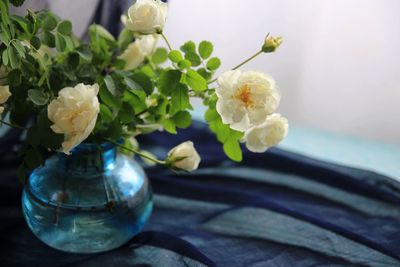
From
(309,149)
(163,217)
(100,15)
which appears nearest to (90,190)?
(163,217)

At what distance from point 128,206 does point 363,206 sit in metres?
0.39

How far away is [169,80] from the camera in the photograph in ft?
2.02

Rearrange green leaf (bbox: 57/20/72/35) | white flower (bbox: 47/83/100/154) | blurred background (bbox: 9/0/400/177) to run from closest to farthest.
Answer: white flower (bbox: 47/83/100/154) → green leaf (bbox: 57/20/72/35) → blurred background (bbox: 9/0/400/177)

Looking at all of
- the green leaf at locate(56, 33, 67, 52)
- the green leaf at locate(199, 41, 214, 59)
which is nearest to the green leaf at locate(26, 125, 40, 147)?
the green leaf at locate(56, 33, 67, 52)

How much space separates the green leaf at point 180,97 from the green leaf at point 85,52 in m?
0.12

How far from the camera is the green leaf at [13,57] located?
55 centimetres

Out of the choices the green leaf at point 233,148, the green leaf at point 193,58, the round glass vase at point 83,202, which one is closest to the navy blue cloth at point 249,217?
the round glass vase at point 83,202

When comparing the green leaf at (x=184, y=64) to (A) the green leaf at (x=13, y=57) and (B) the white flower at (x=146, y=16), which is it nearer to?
(B) the white flower at (x=146, y=16)

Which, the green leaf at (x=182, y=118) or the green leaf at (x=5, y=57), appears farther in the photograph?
the green leaf at (x=182, y=118)

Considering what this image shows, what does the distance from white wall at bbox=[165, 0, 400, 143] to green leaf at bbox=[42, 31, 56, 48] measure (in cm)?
42

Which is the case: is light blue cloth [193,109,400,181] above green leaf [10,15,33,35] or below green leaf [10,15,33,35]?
below

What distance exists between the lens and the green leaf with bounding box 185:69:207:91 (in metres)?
0.61

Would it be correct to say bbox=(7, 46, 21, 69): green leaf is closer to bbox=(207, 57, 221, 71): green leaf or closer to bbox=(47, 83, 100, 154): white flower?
bbox=(47, 83, 100, 154): white flower

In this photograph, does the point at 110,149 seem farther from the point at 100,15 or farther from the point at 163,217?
the point at 100,15
